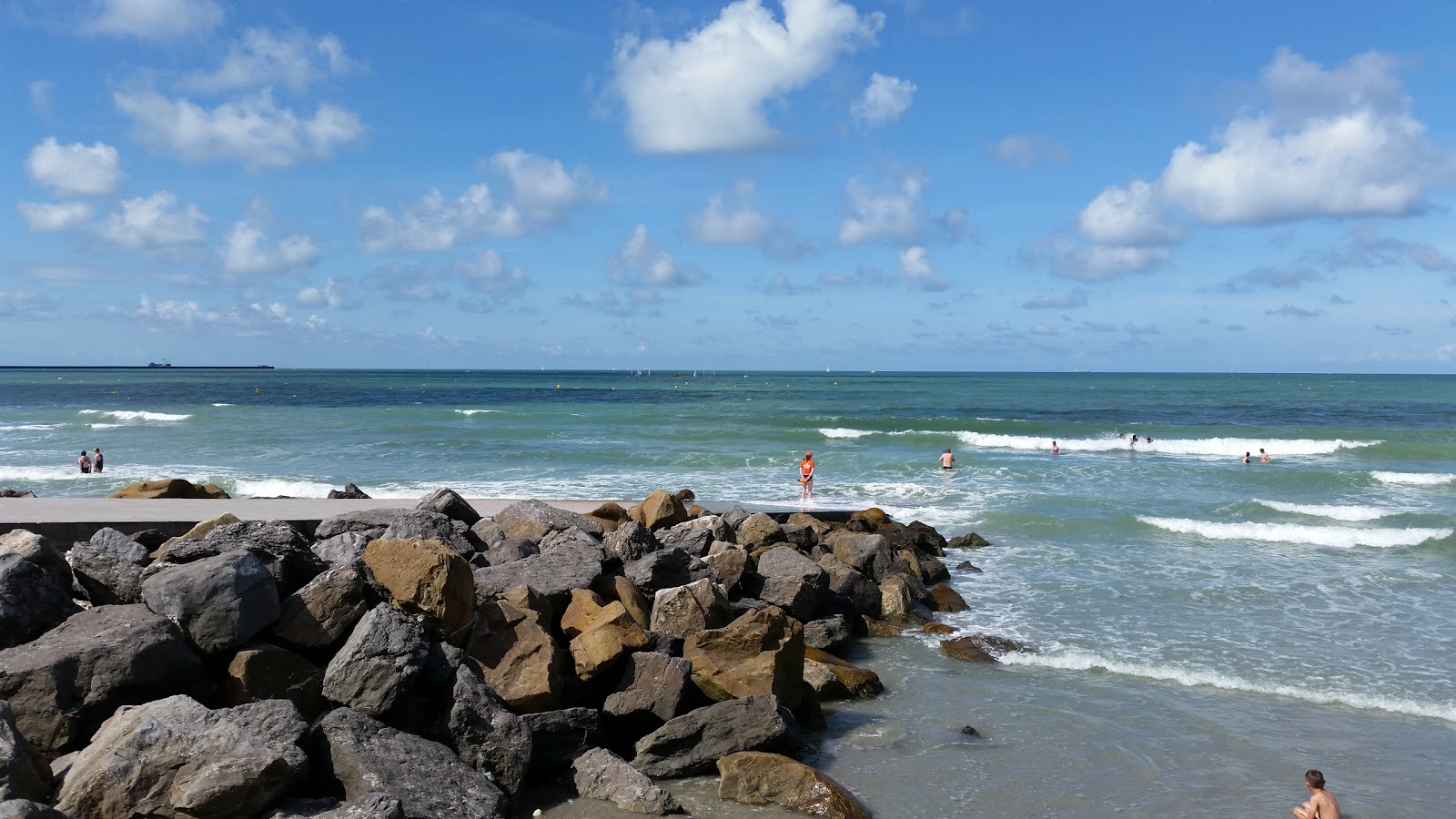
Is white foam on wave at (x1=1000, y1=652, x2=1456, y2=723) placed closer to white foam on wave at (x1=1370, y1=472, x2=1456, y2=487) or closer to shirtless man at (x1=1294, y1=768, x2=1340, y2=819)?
shirtless man at (x1=1294, y1=768, x2=1340, y2=819)

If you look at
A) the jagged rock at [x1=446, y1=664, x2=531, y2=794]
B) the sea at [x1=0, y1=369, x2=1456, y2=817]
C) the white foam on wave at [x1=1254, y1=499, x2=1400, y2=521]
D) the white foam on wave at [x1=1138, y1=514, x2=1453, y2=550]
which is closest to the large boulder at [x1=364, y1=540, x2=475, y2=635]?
the jagged rock at [x1=446, y1=664, x2=531, y2=794]

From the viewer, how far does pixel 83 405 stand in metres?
67.1

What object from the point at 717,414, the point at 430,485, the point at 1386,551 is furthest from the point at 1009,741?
the point at 717,414

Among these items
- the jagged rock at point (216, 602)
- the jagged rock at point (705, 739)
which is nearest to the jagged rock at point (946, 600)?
the jagged rock at point (705, 739)

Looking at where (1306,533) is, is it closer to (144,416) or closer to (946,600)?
(946,600)

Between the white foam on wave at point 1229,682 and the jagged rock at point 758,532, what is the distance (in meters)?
4.10

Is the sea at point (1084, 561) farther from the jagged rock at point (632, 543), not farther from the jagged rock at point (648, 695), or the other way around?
the jagged rock at point (632, 543)

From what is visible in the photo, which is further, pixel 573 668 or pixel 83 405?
pixel 83 405

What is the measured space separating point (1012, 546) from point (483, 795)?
13.6 m

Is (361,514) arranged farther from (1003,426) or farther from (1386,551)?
(1003,426)

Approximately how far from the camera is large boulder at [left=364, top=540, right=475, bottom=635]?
7664 mm

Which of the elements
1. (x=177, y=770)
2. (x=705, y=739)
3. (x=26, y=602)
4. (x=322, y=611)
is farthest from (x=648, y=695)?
(x=26, y=602)

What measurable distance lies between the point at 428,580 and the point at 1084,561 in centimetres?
1260

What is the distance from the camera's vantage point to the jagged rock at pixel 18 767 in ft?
17.4
